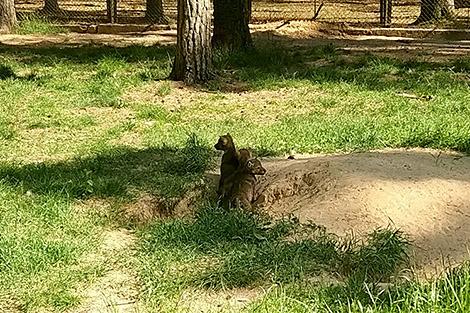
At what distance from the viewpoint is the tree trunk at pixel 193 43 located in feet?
31.6

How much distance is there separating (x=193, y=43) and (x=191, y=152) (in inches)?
139

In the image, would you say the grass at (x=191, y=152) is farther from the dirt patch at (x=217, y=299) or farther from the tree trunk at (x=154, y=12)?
the tree trunk at (x=154, y=12)

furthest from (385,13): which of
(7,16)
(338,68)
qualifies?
(7,16)

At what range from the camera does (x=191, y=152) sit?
652 cm

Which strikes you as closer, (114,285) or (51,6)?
(114,285)

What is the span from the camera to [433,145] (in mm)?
6738

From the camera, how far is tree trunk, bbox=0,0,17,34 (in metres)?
15.5

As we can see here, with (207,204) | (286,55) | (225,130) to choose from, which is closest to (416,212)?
(207,204)

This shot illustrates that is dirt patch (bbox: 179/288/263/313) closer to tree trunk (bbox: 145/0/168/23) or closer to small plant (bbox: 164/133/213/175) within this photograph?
small plant (bbox: 164/133/213/175)

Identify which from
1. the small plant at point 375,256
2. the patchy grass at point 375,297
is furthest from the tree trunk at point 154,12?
the patchy grass at point 375,297

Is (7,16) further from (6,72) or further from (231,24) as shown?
(231,24)

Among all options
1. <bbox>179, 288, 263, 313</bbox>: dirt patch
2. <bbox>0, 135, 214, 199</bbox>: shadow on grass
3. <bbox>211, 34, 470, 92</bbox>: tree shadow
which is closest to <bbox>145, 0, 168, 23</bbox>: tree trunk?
<bbox>211, 34, 470, 92</bbox>: tree shadow

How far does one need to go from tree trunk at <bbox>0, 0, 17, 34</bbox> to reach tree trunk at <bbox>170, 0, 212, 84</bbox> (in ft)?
21.6

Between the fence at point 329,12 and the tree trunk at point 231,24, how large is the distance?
5.37 metres
